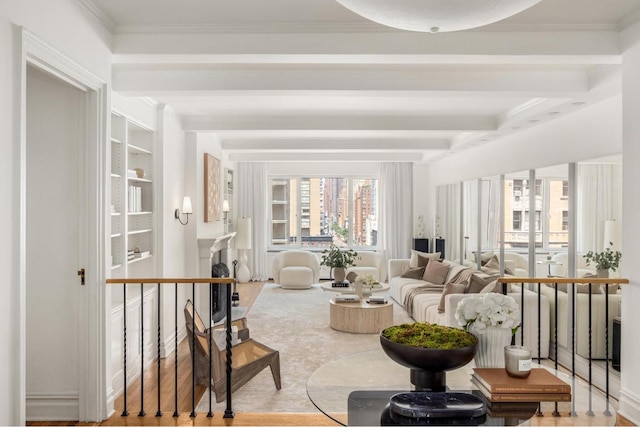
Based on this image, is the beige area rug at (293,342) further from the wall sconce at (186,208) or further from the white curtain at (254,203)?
the wall sconce at (186,208)

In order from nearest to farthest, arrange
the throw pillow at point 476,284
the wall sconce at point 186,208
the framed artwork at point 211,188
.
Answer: the throw pillow at point 476,284
the wall sconce at point 186,208
the framed artwork at point 211,188

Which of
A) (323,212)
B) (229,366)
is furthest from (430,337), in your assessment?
(323,212)

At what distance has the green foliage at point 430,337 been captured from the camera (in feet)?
6.17

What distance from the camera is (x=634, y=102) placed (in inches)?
123

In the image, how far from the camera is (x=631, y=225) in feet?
10.3

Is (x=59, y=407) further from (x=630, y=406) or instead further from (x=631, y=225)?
(x=631, y=225)

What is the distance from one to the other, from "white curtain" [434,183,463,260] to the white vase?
582 centimetres

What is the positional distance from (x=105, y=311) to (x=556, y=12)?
3404 mm

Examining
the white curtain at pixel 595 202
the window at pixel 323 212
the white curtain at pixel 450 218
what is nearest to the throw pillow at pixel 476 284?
the white curtain at pixel 595 202

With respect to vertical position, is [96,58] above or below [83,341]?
above

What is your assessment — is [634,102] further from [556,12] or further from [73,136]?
[73,136]

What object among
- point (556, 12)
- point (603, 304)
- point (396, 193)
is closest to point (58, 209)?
point (556, 12)

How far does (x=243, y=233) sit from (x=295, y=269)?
1.17 metres

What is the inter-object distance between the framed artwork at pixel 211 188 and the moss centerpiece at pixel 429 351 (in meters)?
4.65
